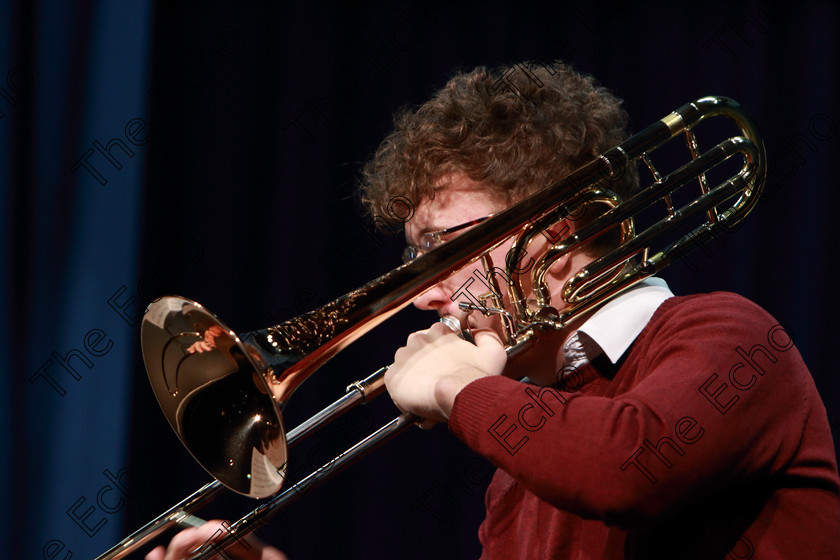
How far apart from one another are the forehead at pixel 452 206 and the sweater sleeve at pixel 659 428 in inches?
19.6

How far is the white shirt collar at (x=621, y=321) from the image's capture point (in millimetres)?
1135

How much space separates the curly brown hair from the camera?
1405 millimetres

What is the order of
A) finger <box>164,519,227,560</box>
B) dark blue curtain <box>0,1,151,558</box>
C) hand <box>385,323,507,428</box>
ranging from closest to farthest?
hand <box>385,323,507,428</box> < finger <box>164,519,227,560</box> < dark blue curtain <box>0,1,151,558</box>

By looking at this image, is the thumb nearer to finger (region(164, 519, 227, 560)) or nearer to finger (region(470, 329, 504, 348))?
finger (region(470, 329, 504, 348))

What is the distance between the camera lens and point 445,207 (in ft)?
4.48

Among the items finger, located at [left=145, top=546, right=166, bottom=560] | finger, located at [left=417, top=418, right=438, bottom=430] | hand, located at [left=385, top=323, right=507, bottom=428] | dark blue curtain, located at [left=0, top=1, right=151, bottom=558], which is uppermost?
dark blue curtain, located at [left=0, top=1, right=151, bottom=558]

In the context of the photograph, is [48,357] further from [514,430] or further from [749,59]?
[749,59]

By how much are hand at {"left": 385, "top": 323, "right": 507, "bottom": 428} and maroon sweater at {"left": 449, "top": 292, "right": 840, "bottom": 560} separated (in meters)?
0.05

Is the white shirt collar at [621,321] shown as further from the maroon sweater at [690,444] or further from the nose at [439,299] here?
the nose at [439,299]

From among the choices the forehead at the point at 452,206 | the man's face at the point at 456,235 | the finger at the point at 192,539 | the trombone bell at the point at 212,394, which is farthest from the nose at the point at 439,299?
the finger at the point at 192,539

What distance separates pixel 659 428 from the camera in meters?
0.80

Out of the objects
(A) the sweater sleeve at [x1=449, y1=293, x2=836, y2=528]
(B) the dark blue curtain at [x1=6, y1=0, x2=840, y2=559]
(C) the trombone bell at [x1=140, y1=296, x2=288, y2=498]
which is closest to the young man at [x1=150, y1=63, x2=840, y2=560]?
(A) the sweater sleeve at [x1=449, y1=293, x2=836, y2=528]

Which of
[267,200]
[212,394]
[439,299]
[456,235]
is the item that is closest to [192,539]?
[212,394]

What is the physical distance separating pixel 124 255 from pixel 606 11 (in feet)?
5.41
